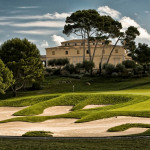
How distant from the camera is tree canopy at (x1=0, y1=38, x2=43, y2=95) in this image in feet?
161

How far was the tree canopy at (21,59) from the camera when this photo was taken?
49.0 m

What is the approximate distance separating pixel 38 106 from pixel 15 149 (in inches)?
Answer: 855

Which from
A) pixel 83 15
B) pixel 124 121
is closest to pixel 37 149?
pixel 124 121

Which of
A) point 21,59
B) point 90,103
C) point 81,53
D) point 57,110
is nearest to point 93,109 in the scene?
point 90,103

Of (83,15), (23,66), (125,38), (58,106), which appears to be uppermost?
(83,15)

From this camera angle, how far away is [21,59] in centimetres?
4875

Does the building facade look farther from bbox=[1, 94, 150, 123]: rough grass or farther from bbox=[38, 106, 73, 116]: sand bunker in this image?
bbox=[38, 106, 73, 116]: sand bunker

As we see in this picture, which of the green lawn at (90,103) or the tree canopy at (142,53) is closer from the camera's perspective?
the green lawn at (90,103)

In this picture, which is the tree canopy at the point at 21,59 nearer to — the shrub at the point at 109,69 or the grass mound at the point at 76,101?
the grass mound at the point at 76,101

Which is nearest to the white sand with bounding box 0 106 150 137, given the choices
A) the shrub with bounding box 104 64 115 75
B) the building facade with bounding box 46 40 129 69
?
the shrub with bounding box 104 64 115 75

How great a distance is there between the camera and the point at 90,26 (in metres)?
70.2

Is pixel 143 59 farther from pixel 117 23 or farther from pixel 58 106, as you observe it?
pixel 58 106

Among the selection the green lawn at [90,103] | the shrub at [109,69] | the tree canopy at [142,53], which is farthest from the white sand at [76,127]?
the tree canopy at [142,53]

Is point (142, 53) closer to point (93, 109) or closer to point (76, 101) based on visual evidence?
point (76, 101)
